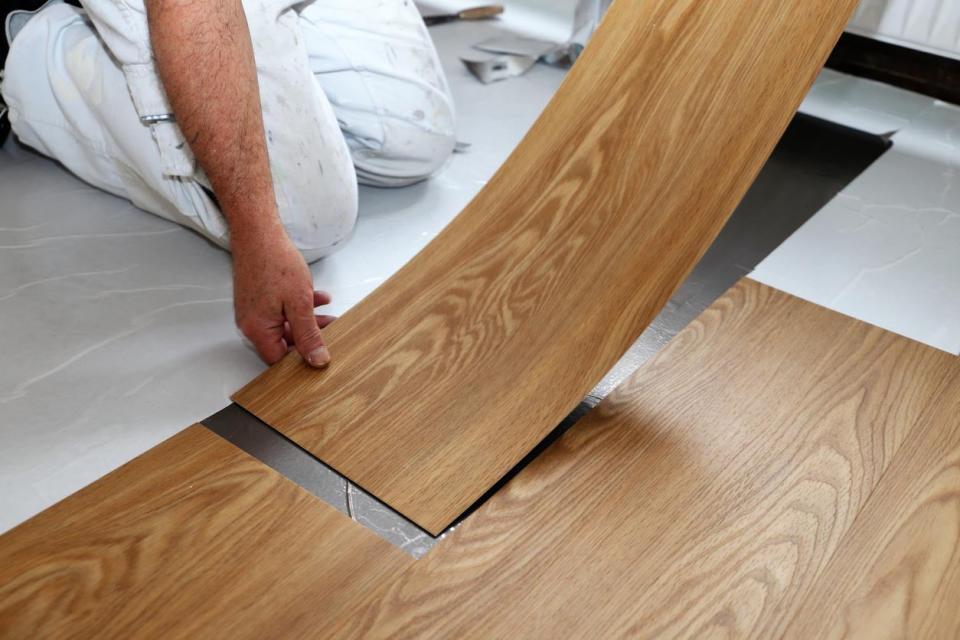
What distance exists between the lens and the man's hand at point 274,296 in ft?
4.90

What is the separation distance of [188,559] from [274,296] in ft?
1.44

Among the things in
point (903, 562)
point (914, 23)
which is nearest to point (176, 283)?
point (903, 562)

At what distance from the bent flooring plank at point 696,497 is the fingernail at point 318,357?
0.37m

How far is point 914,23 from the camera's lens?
2.52m

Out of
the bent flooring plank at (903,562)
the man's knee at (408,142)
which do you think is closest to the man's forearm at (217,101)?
the man's knee at (408,142)

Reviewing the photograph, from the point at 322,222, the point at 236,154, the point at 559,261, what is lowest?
the point at 322,222

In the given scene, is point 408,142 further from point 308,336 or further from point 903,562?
point 903,562

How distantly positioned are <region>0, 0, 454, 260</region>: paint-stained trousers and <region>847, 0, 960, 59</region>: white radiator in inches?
46.5

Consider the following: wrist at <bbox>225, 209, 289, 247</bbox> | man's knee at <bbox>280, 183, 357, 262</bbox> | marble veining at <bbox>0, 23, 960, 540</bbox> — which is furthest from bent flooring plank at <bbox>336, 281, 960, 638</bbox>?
man's knee at <bbox>280, 183, 357, 262</bbox>

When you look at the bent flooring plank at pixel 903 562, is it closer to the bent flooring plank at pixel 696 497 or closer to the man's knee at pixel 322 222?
the bent flooring plank at pixel 696 497

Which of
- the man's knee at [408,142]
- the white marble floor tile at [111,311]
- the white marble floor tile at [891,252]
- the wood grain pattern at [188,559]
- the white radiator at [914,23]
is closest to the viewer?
the wood grain pattern at [188,559]

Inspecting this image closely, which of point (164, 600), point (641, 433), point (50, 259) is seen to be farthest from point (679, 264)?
point (50, 259)

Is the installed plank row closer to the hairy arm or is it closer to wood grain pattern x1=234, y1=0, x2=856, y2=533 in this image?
wood grain pattern x1=234, y1=0, x2=856, y2=533

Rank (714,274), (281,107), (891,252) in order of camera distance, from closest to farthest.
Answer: (281,107) → (714,274) → (891,252)
